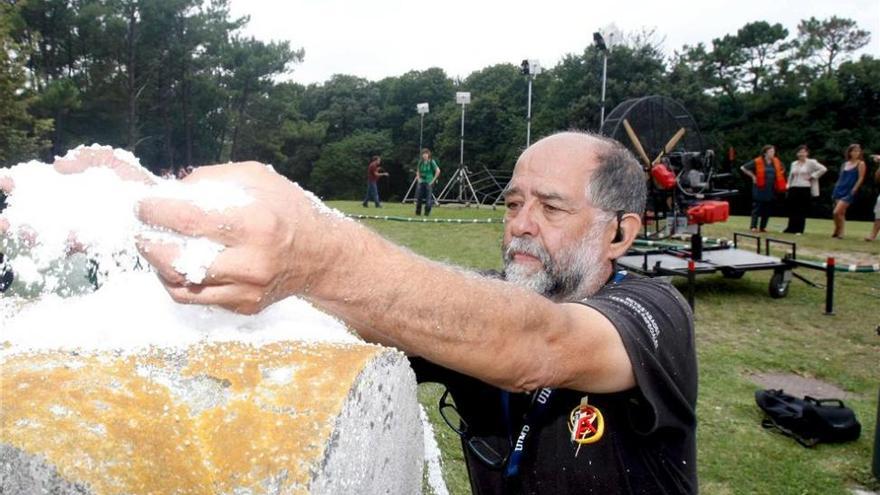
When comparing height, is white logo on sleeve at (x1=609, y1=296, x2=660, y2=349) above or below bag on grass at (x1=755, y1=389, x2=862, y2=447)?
above

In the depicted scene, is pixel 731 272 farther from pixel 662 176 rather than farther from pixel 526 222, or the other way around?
pixel 526 222

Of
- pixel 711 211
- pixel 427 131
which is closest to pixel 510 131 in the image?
pixel 427 131

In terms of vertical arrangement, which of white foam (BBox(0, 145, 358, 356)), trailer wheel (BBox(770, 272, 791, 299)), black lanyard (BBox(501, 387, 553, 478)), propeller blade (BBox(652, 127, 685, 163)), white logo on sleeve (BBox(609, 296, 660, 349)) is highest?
propeller blade (BBox(652, 127, 685, 163))

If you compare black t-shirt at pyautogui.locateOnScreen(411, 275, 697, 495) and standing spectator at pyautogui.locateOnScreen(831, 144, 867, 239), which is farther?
standing spectator at pyautogui.locateOnScreen(831, 144, 867, 239)

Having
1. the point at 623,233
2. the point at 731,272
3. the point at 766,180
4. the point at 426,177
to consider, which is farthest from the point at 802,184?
the point at 623,233

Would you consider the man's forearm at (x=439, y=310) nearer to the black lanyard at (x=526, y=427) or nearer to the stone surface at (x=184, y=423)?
the stone surface at (x=184, y=423)

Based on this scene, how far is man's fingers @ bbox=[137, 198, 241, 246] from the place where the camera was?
774mm

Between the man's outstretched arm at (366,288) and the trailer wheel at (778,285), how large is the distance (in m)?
8.90

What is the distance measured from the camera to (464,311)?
3.46ft

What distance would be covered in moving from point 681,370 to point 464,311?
0.91m

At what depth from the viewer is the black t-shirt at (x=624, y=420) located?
1.61m

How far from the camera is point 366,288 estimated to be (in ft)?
3.11

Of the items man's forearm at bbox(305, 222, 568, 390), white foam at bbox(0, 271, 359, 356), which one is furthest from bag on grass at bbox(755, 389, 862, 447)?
white foam at bbox(0, 271, 359, 356)

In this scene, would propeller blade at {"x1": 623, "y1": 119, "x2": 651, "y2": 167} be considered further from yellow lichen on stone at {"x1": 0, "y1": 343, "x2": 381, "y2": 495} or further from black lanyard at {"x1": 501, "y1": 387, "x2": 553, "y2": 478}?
yellow lichen on stone at {"x1": 0, "y1": 343, "x2": 381, "y2": 495}
